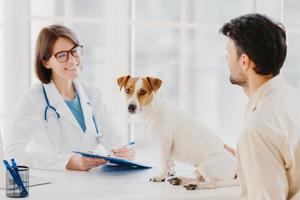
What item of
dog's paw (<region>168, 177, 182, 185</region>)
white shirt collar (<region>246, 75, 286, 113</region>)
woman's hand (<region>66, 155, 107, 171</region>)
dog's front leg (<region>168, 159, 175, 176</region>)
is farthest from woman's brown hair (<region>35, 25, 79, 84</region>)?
white shirt collar (<region>246, 75, 286, 113</region>)

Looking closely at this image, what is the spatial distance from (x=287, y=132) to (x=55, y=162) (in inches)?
43.1

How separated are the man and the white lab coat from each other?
943mm

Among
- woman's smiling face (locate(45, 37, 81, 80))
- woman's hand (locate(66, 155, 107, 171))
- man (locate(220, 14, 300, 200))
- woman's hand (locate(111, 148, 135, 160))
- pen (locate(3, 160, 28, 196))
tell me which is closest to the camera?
man (locate(220, 14, 300, 200))

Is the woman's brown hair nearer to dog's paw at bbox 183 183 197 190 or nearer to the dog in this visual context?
the dog

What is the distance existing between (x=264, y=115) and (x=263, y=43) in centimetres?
24

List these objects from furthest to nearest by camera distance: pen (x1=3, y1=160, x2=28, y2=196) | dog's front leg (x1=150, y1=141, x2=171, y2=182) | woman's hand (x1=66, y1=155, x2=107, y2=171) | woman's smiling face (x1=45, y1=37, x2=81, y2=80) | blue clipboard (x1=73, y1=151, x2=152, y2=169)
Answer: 1. woman's smiling face (x1=45, y1=37, x2=81, y2=80)
2. woman's hand (x1=66, y1=155, x2=107, y2=171)
3. blue clipboard (x1=73, y1=151, x2=152, y2=169)
4. dog's front leg (x1=150, y1=141, x2=171, y2=182)
5. pen (x1=3, y1=160, x2=28, y2=196)

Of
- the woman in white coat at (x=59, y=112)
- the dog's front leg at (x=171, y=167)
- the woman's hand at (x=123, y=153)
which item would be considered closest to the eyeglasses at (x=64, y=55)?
the woman in white coat at (x=59, y=112)

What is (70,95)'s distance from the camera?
9.34ft

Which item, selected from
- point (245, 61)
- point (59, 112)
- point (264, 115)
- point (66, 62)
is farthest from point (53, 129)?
point (264, 115)

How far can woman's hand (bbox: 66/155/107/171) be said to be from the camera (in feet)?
8.04

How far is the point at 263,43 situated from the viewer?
72.4 inches

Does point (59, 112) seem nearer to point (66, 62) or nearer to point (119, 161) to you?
point (66, 62)

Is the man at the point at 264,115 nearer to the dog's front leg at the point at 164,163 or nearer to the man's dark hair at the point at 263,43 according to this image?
the man's dark hair at the point at 263,43

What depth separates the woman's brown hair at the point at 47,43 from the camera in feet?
9.04
